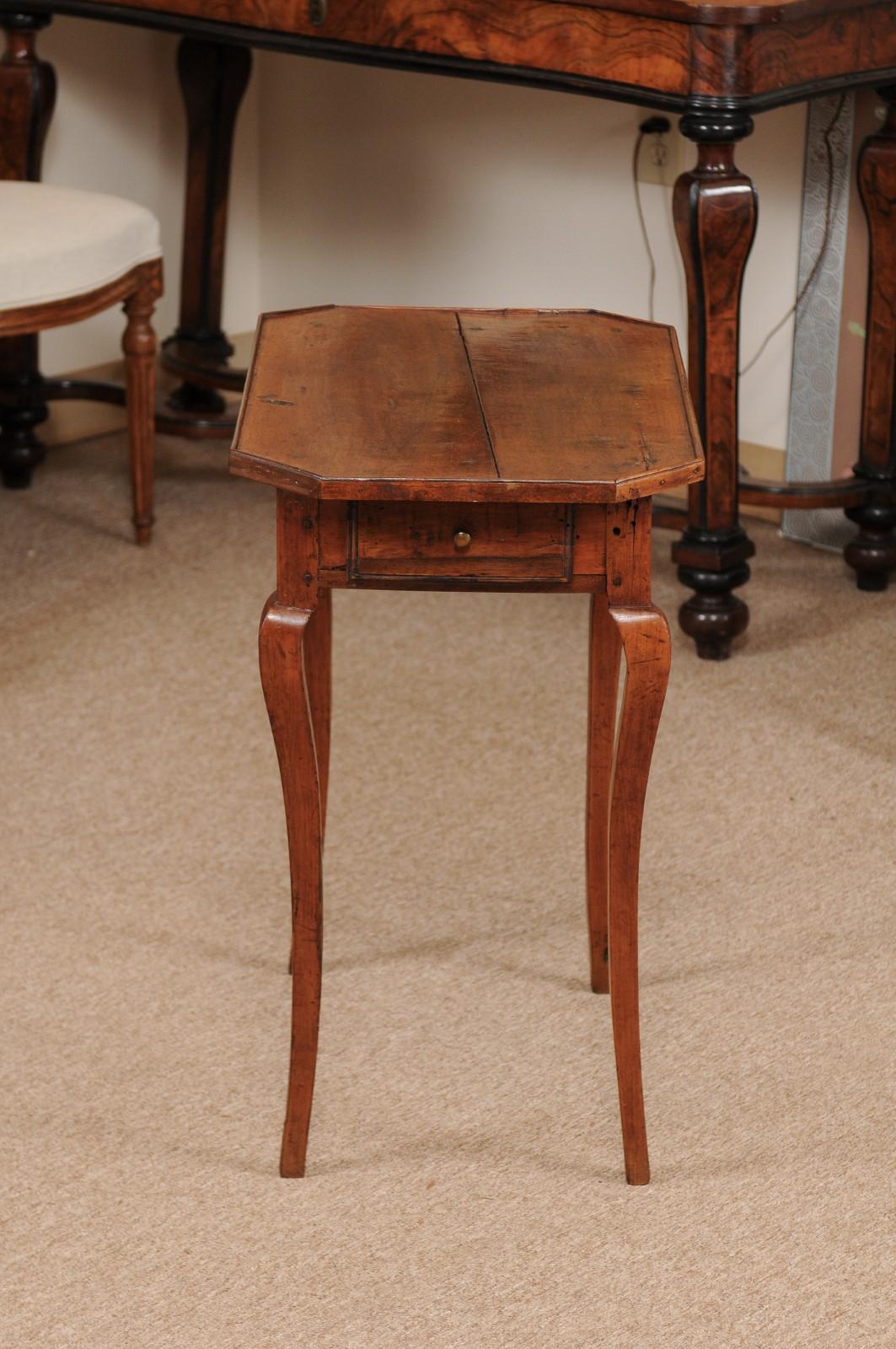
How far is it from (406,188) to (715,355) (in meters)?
1.19

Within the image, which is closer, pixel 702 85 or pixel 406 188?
pixel 702 85

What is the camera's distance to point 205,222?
118 inches

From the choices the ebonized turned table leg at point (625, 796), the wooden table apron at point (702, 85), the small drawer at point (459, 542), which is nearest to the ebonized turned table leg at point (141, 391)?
the wooden table apron at point (702, 85)

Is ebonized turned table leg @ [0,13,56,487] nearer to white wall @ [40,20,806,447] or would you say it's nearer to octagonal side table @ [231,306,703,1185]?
white wall @ [40,20,806,447]

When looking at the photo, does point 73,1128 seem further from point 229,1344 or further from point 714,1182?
point 714,1182

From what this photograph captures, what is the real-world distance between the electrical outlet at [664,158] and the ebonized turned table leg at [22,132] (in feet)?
3.12

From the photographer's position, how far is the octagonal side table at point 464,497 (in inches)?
45.6

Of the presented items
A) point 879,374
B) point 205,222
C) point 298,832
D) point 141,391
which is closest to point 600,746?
point 298,832

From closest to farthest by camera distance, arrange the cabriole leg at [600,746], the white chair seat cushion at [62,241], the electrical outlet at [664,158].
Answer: the cabriole leg at [600,746], the white chair seat cushion at [62,241], the electrical outlet at [664,158]

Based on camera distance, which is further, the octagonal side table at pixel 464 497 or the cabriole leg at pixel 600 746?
the cabriole leg at pixel 600 746

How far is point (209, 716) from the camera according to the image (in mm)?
2139

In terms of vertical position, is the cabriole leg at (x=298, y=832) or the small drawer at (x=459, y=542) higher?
the small drawer at (x=459, y=542)

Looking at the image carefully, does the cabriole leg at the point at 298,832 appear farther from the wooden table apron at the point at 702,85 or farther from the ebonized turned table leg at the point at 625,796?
the wooden table apron at the point at 702,85

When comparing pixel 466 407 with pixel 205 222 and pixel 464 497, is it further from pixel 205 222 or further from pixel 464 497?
pixel 205 222
